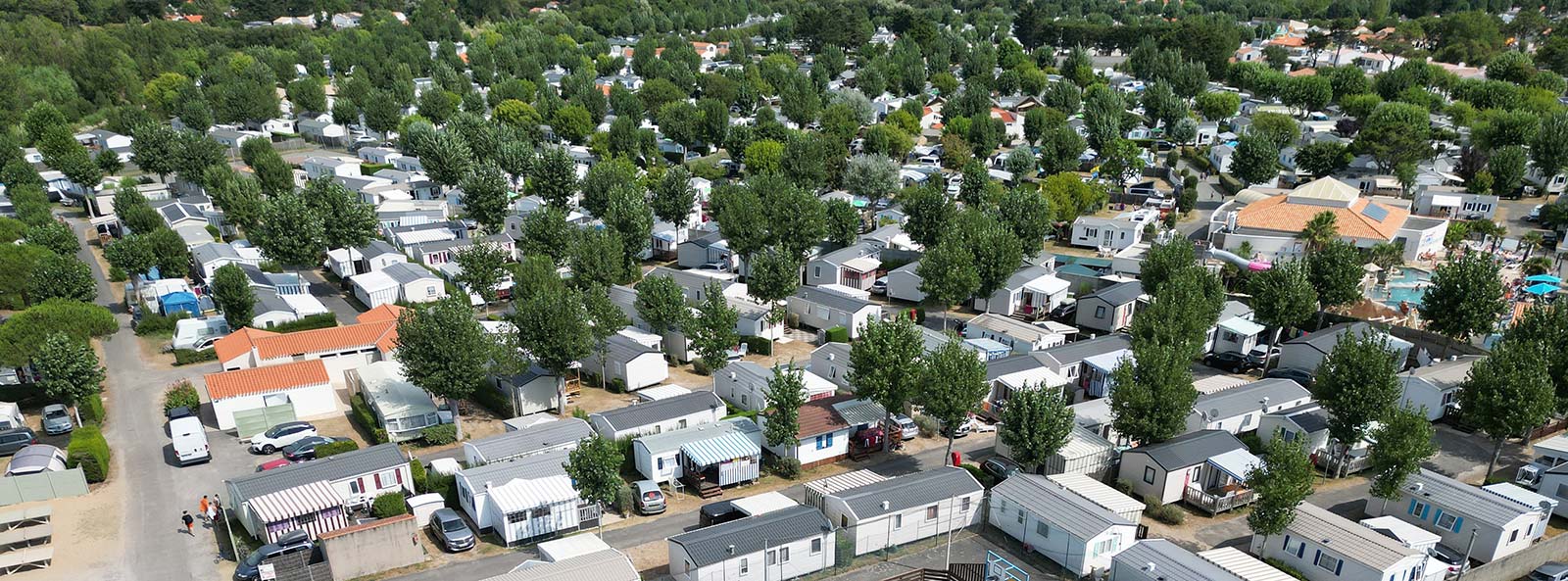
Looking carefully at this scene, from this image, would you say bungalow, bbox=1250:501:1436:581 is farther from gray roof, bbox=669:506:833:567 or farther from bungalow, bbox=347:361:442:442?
bungalow, bbox=347:361:442:442

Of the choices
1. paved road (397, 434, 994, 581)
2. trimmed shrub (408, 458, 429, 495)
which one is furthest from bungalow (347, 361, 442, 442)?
paved road (397, 434, 994, 581)

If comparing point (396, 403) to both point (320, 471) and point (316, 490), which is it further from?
point (316, 490)

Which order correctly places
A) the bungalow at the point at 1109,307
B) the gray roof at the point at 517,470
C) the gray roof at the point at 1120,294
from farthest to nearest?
the gray roof at the point at 1120,294 → the bungalow at the point at 1109,307 → the gray roof at the point at 517,470

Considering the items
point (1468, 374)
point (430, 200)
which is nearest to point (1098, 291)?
point (1468, 374)

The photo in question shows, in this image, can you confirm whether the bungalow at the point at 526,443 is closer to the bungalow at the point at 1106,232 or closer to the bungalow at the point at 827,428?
the bungalow at the point at 827,428

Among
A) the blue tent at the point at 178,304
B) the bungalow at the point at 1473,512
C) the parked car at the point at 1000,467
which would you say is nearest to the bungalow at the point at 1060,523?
the parked car at the point at 1000,467

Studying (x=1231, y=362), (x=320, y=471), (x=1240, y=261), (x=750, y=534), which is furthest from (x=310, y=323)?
(x=1240, y=261)
